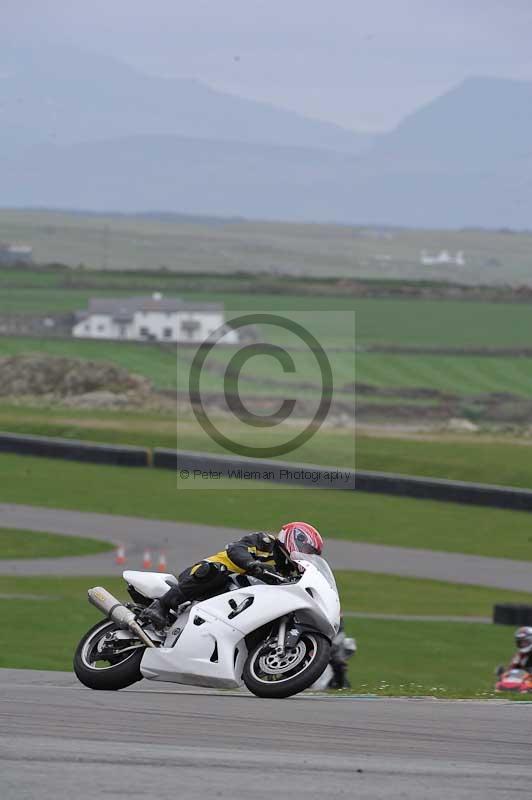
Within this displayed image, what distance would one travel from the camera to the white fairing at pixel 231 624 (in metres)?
9.86

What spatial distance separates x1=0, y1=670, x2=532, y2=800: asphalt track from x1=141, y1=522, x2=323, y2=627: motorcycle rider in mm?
683

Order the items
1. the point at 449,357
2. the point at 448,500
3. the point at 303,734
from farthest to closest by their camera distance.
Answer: the point at 449,357
the point at 448,500
the point at 303,734

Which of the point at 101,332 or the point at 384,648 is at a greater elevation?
the point at 101,332

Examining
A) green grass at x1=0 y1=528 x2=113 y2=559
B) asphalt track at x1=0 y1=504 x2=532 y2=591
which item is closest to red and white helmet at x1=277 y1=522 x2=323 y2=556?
asphalt track at x1=0 y1=504 x2=532 y2=591

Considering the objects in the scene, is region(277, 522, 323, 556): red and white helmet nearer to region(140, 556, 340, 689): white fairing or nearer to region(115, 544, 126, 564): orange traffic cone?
region(140, 556, 340, 689): white fairing

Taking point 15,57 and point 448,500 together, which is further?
point 15,57

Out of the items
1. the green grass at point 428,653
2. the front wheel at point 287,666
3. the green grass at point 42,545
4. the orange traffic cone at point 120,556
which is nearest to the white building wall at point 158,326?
the green grass at point 42,545

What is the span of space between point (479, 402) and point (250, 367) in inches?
495

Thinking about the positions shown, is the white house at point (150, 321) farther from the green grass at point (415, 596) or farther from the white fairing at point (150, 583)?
the white fairing at point (150, 583)

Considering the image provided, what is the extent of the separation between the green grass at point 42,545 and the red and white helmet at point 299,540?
53.2ft

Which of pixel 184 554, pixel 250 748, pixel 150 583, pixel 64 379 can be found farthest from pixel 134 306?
pixel 250 748

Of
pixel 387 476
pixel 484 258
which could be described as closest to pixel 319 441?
pixel 387 476

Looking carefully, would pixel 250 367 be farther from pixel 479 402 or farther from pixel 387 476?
pixel 387 476

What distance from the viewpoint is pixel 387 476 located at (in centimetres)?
3612
